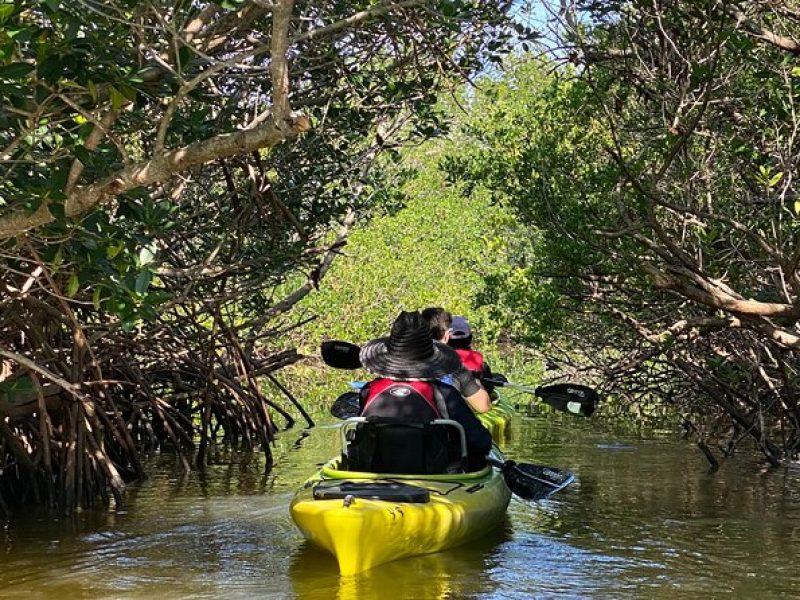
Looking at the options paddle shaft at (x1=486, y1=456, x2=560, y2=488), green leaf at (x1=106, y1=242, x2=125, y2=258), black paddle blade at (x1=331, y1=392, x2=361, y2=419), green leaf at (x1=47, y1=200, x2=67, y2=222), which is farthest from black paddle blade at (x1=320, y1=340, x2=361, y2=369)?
green leaf at (x1=47, y1=200, x2=67, y2=222)

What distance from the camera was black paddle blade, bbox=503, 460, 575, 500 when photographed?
275 inches

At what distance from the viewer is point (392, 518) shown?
17.0 ft

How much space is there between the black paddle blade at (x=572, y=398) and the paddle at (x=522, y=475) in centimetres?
43

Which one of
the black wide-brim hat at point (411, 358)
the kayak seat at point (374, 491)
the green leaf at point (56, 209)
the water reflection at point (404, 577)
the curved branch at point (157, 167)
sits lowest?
the water reflection at point (404, 577)

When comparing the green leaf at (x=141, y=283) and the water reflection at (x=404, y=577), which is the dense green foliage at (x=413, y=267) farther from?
the green leaf at (x=141, y=283)

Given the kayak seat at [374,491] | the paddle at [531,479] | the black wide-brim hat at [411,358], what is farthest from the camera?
the paddle at [531,479]

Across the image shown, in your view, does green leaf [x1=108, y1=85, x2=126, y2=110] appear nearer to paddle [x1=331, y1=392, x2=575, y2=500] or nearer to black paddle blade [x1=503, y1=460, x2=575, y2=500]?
paddle [x1=331, y1=392, x2=575, y2=500]

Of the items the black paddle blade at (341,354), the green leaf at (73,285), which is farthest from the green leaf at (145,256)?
the black paddle blade at (341,354)

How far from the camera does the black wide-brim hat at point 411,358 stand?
6004 millimetres

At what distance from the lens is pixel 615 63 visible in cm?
775

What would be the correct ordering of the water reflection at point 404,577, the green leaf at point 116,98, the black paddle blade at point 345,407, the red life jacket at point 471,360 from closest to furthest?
the green leaf at point 116,98 → the water reflection at point 404,577 → the black paddle blade at point 345,407 → the red life jacket at point 471,360

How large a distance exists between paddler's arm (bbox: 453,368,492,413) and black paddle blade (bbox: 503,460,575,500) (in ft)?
2.19

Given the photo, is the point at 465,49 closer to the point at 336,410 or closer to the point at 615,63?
the point at 615,63

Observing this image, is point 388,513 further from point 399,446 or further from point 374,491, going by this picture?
point 399,446
